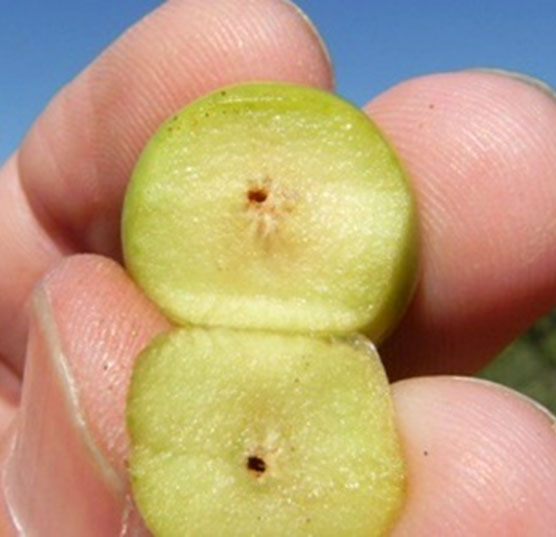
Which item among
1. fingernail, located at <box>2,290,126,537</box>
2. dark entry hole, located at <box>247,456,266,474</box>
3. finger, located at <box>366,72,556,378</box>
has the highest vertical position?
finger, located at <box>366,72,556,378</box>

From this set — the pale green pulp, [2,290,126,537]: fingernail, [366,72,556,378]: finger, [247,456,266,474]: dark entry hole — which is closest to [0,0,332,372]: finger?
[366,72,556,378]: finger

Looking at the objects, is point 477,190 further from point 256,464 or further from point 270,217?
point 256,464

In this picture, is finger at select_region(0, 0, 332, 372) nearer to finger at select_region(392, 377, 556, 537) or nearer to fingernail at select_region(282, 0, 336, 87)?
fingernail at select_region(282, 0, 336, 87)

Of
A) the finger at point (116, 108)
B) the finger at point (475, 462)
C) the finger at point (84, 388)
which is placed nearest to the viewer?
the finger at point (475, 462)

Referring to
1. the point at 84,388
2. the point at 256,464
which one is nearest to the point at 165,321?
the point at 84,388

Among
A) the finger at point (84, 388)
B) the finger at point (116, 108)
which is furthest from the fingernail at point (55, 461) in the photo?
the finger at point (116, 108)

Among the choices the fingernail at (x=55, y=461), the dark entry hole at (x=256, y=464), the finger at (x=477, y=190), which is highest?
Result: the finger at (x=477, y=190)

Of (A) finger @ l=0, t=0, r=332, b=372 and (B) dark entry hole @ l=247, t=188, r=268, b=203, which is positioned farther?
(A) finger @ l=0, t=0, r=332, b=372

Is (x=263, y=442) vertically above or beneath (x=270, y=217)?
beneath

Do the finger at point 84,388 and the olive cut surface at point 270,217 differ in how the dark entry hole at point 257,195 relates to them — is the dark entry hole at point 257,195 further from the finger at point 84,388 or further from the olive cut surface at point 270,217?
the finger at point 84,388
